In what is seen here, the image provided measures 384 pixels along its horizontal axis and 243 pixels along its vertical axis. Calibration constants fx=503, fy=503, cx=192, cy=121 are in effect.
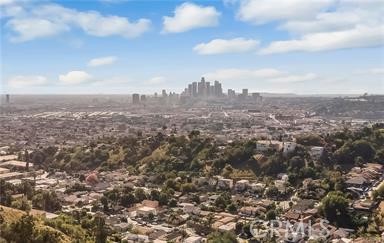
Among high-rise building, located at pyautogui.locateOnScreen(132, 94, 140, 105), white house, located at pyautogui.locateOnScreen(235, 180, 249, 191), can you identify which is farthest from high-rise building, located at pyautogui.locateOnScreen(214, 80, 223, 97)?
white house, located at pyautogui.locateOnScreen(235, 180, 249, 191)

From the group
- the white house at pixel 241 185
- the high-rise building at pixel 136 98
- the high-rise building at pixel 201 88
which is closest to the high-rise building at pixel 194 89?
the high-rise building at pixel 201 88

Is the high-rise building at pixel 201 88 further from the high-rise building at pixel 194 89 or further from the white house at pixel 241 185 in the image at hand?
the white house at pixel 241 185

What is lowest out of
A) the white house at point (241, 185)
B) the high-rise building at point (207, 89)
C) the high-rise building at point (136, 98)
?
the white house at point (241, 185)

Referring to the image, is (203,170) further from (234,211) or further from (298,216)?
(298,216)

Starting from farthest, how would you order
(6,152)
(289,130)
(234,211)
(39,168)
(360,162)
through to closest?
(289,130)
(6,152)
(39,168)
(360,162)
(234,211)

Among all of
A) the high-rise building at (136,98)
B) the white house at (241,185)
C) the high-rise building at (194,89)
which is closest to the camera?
the white house at (241,185)

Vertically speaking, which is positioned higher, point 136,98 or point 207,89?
point 207,89

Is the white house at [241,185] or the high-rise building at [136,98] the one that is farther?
the high-rise building at [136,98]

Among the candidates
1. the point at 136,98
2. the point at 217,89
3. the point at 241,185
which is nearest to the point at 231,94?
the point at 217,89

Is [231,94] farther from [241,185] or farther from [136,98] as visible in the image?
[241,185]

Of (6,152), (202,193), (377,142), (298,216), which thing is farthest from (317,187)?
(6,152)

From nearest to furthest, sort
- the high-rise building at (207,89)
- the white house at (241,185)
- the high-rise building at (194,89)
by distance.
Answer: the white house at (241,185) → the high-rise building at (207,89) → the high-rise building at (194,89)
